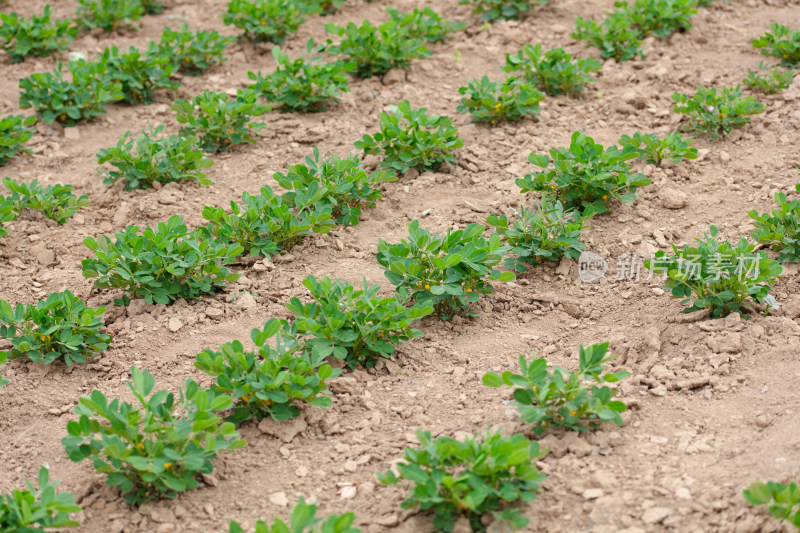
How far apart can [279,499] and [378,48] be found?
399cm

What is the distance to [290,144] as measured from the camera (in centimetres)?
554

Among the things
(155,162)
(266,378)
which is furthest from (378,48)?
(266,378)

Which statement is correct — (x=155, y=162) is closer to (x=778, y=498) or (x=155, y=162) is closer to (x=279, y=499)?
(x=279, y=499)

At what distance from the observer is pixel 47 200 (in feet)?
15.8

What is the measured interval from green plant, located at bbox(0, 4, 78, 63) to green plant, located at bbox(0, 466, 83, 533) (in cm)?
487

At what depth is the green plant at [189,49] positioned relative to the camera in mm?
6355

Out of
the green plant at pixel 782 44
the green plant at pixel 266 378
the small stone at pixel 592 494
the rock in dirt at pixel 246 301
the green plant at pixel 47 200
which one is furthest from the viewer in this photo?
the green plant at pixel 782 44

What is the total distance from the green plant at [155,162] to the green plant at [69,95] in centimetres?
84

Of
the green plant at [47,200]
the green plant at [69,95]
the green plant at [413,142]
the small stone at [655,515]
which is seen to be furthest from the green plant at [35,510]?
the green plant at [69,95]

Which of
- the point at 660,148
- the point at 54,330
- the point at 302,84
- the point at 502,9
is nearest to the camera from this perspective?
the point at 54,330

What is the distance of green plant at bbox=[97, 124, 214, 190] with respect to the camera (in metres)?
5.02

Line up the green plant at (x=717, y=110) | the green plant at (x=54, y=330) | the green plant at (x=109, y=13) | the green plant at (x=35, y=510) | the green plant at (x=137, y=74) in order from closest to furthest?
the green plant at (x=35, y=510), the green plant at (x=54, y=330), the green plant at (x=717, y=110), the green plant at (x=137, y=74), the green plant at (x=109, y=13)

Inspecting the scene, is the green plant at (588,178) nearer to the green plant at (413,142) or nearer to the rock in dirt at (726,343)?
the green plant at (413,142)

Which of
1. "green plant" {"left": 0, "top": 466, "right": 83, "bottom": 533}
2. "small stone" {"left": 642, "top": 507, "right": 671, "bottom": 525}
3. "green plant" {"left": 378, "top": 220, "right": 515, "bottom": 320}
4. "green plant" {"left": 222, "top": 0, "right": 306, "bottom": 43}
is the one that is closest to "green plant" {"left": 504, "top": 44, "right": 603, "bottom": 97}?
"green plant" {"left": 222, "top": 0, "right": 306, "bottom": 43}
